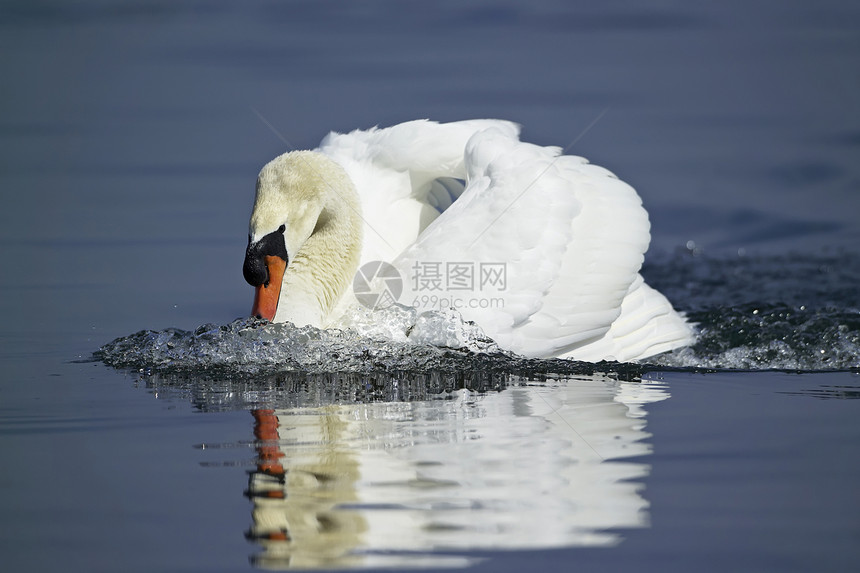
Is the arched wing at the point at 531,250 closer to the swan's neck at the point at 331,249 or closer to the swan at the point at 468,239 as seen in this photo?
the swan at the point at 468,239

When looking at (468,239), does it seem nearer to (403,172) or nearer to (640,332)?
(403,172)

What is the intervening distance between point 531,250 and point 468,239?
39 centimetres

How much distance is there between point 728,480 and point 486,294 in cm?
237

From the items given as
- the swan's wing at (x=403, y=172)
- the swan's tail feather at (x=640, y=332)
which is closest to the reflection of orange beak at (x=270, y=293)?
the swan's wing at (x=403, y=172)

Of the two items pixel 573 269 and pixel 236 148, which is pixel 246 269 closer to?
pixel 573 269

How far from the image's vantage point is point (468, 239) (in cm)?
660

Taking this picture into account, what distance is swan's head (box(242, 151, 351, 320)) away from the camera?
6609mm

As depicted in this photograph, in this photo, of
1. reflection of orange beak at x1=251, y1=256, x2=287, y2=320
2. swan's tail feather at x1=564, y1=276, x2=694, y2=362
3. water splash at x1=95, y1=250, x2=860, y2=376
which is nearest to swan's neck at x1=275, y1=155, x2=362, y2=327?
water splash at x1=95, y1=250, x2=860, y2=376

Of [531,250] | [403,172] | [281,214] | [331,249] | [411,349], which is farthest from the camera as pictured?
[403,172]

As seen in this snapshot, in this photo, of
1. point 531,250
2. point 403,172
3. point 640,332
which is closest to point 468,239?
point 531,250

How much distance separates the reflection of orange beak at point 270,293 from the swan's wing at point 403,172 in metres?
0.99

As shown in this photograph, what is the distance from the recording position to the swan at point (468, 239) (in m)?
6.60

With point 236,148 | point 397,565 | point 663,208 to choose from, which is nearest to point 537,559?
point 397,565

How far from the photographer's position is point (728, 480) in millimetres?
4414
